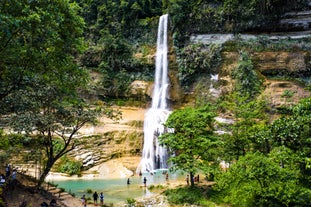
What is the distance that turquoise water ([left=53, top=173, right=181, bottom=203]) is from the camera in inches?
804

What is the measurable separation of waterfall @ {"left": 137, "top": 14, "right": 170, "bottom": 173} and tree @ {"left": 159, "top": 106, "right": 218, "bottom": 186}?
10.7 metres

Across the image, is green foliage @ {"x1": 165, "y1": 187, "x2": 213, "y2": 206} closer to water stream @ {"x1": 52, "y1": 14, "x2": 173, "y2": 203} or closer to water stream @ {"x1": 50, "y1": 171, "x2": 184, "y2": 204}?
water stream @ {"x1": 50, "y1": 171, "x2": 184, "y2": 204}

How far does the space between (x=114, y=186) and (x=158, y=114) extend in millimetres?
13332

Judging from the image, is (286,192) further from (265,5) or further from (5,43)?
(265,5)

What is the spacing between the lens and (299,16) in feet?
118

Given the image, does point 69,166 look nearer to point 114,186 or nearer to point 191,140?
point 114,186

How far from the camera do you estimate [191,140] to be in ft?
64.1

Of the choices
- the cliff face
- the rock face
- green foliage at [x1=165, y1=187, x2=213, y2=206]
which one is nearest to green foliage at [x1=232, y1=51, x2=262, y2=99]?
the cliff face

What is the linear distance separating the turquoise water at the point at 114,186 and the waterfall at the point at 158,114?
3.31m

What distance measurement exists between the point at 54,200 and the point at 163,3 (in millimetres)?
35235

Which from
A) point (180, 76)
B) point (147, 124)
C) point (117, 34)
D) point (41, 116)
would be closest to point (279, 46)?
point (180, 76)

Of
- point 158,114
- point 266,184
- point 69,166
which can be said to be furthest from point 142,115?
point 266,184

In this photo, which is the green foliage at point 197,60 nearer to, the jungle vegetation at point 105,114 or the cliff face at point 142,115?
the cliff face at point 142,115

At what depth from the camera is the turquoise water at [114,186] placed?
20423 millimetres
